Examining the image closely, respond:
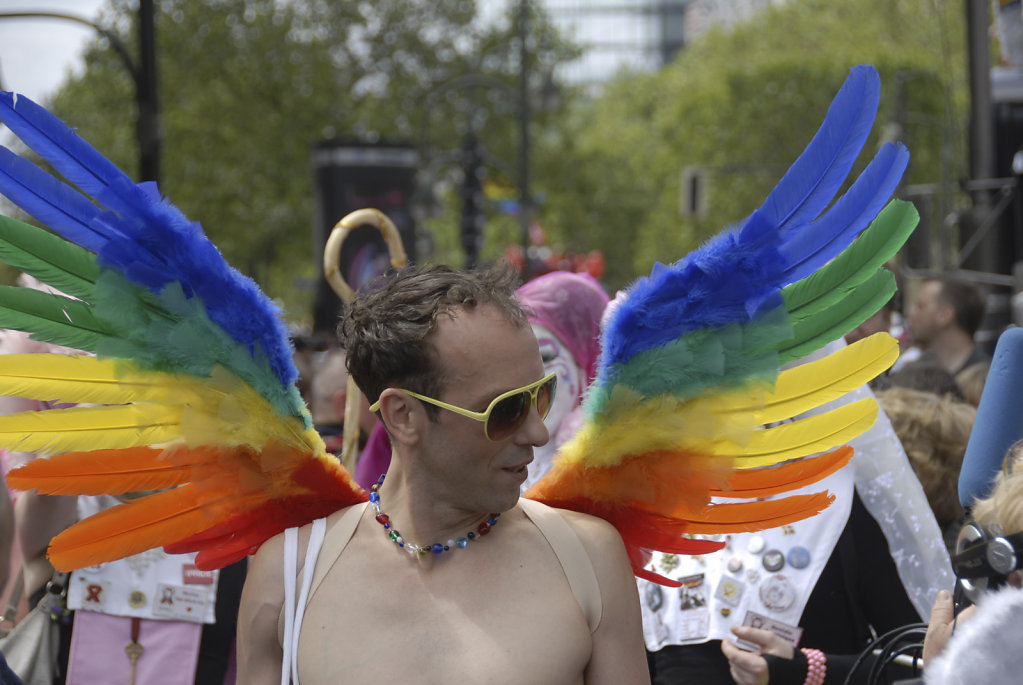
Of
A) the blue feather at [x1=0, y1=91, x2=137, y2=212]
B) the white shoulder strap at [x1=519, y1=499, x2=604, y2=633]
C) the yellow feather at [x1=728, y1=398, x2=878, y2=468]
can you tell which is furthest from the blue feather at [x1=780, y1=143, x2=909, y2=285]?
the blue feather at [x1=0, y1=91, x2=137, y2=212]

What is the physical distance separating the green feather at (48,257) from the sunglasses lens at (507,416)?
73 centimetres

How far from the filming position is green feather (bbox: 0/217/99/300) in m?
1.91

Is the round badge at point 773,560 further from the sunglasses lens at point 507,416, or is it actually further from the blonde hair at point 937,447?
the sunglasses lens at point 507,416

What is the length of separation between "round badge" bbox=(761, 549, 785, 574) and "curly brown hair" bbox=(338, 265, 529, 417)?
1.13 meters

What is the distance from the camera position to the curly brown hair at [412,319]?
1.91m

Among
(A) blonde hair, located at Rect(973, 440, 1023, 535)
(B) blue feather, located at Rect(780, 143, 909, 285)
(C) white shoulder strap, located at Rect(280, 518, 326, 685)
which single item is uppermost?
(B) blue feather, located at Rect(780, 143, 909, 285)

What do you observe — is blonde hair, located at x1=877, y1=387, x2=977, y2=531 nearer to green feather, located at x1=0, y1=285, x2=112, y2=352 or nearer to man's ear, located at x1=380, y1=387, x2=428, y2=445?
man's ear, located at x1=380, y1=387, x2=428, y2=445

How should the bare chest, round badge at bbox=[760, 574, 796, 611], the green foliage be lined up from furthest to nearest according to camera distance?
the green foliage → round badge at bbox=[760, 574, 796, 611] → the bare chest

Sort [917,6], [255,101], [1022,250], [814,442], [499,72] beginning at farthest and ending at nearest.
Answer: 1. [917,6]
2. [499,72]
3. [255,101]
4. [1022,250]
5. [814,442]

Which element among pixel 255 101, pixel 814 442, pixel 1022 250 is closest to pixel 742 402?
pixel 814 442

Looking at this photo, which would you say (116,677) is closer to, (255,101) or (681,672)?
(681,672)

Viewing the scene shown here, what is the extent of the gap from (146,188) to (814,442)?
51.0 inches

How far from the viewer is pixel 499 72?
27828 millimetres

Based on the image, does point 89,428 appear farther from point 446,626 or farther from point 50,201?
point 446,626
